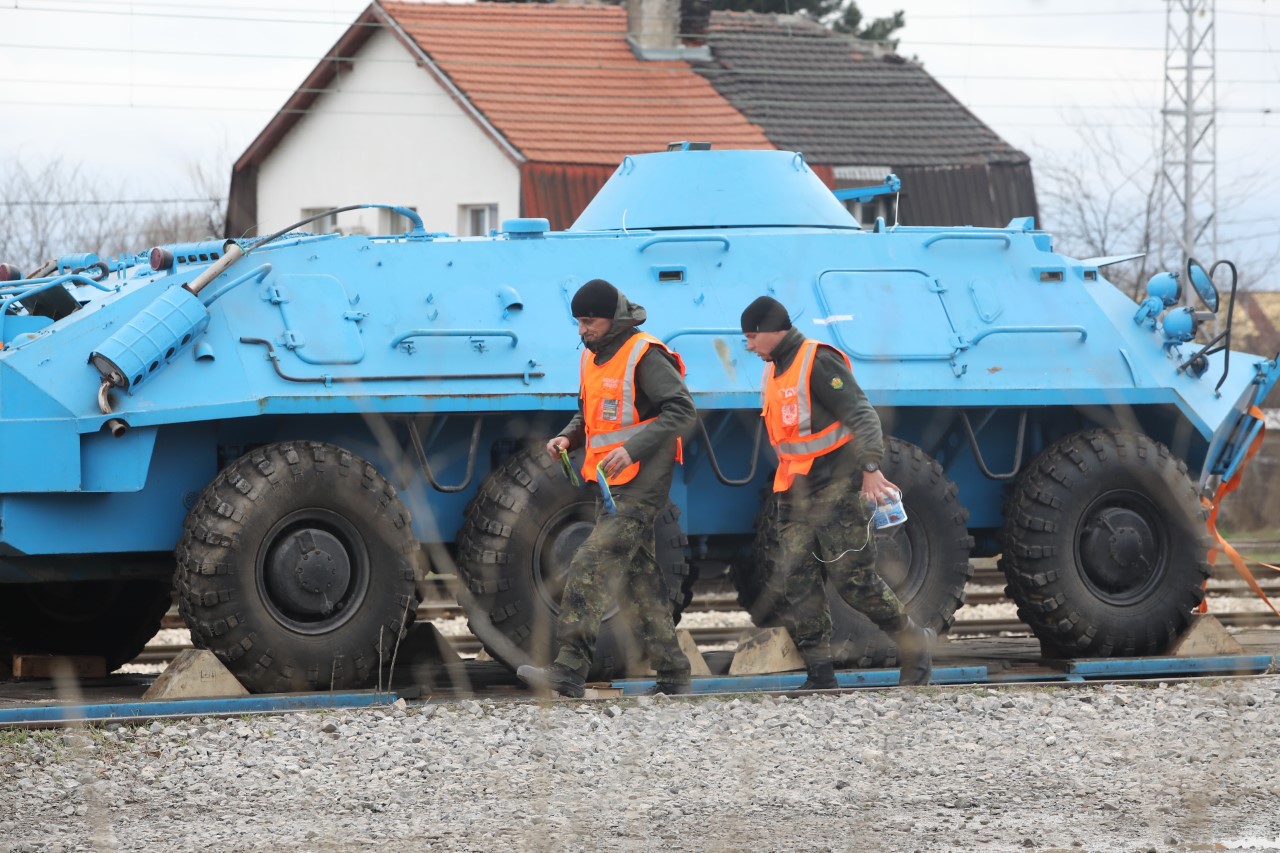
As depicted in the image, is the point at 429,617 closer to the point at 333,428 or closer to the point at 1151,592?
the point at 333,428

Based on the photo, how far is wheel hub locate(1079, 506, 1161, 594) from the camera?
443 inches

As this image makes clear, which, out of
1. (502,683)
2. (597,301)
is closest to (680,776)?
(597,301)

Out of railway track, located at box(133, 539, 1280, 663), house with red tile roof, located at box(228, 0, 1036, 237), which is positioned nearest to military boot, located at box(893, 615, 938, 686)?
railway track, located at box(133, 539, 1280, 663)

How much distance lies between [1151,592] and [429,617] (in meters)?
5.48

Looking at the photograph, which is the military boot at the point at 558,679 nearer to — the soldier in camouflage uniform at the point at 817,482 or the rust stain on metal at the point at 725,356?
the soldier in camouflage uniform at the point at 817,482

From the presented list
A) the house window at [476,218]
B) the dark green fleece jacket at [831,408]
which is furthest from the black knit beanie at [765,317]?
the house window at [476,218]

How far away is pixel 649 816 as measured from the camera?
7.08 meters

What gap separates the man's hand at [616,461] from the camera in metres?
9.02

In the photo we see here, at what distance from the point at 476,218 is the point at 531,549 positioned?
17.2 m

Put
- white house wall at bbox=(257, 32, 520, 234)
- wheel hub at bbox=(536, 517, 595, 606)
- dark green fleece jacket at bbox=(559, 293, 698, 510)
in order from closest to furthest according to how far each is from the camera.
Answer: dark green fleece jacket at bbox=(559, 293, 698, 510), wheel hub at bbox=(536, 517, 595, 606), white house wall at bbox=(257, 32, 520, 234)

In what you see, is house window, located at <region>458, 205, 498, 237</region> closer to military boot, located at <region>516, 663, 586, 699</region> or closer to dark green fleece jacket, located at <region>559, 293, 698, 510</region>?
dark green fleece jacket, located at <region>559, 293, 698, 510</region>

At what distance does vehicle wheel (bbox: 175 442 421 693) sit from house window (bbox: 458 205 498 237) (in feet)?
55.2

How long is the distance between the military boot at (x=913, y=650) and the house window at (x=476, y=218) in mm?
17150

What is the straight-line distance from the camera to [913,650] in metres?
9.89
